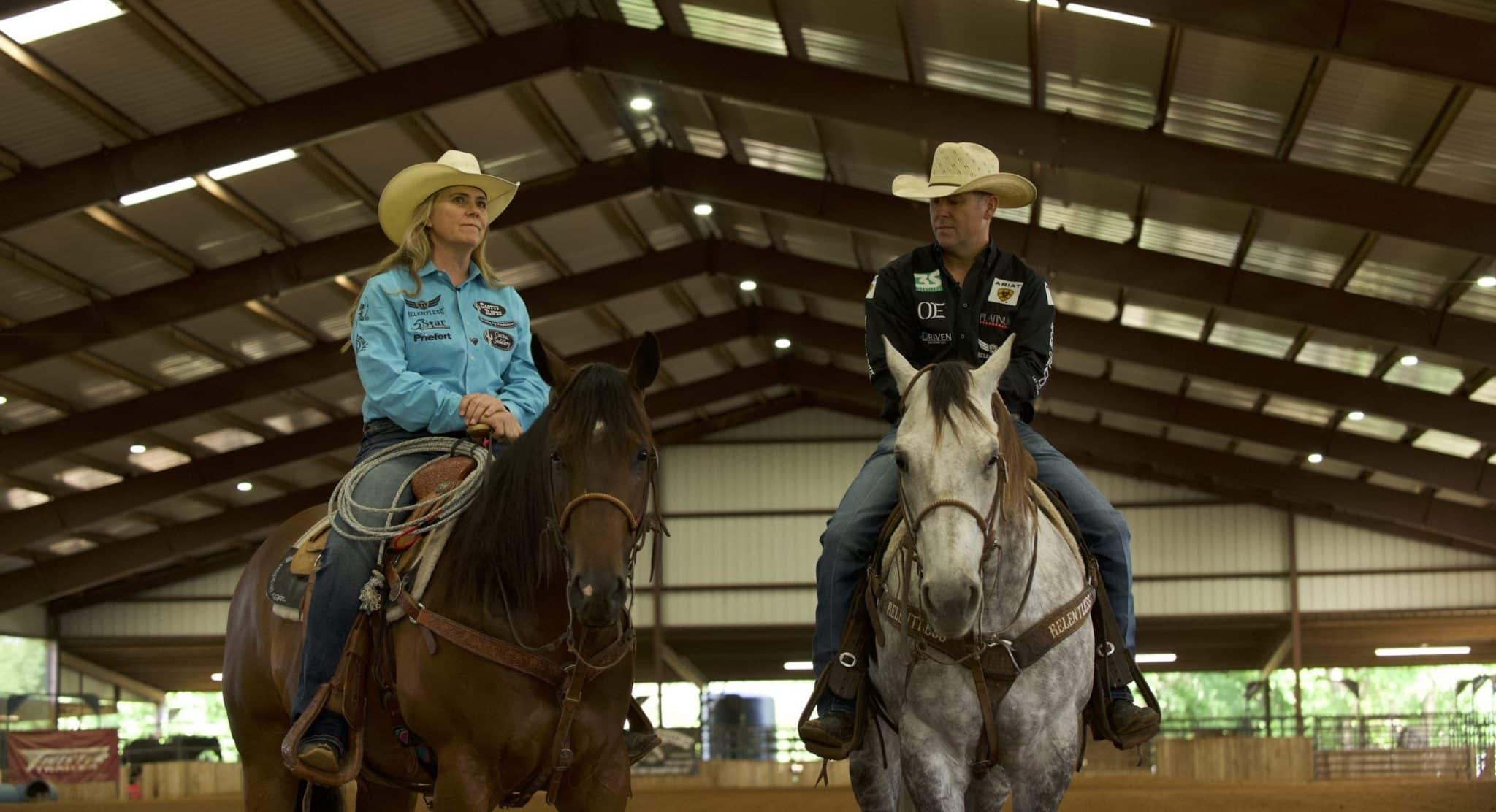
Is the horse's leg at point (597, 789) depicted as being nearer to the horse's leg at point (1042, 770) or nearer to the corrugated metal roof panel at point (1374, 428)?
the horse's leg at point (1042, 770)

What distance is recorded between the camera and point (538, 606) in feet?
13.9

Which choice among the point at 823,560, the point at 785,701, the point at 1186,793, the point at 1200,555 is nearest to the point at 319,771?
the point at 823,560

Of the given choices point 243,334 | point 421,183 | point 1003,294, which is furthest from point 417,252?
point 243,334

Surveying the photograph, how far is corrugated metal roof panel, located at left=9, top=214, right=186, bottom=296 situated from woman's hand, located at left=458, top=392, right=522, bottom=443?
1460cm

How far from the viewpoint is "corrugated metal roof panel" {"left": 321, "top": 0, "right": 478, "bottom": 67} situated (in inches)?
579

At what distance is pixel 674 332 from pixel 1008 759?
75.1 ft

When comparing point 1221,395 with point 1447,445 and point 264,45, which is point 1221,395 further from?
point 264,45

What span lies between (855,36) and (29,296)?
36.5 ft

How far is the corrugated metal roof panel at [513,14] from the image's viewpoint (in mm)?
15578

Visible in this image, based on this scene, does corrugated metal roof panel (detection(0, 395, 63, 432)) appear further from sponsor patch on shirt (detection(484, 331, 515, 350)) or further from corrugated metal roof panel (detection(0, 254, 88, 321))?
sponsor patch on shirt (detection(484, 331, 515, 350))

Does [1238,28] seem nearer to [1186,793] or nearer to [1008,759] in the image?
[1186,793]

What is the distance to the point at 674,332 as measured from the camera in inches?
1067

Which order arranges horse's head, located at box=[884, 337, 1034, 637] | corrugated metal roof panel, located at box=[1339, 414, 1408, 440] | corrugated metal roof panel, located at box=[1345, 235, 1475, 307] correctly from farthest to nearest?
corrugated metal roof panel, located at box=[1339, 414, 1408, 440] < corrugated metal roof panel, located at box=[1345, 235, 1475, 307] < horse's head, located at box=[884, 337, 1034, 637]

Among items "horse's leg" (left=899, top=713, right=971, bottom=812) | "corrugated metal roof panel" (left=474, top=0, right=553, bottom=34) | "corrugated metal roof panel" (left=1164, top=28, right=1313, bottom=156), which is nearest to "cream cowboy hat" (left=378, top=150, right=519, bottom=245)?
"horse's leg" (left=899, top=713, right=971, bottom=812)
